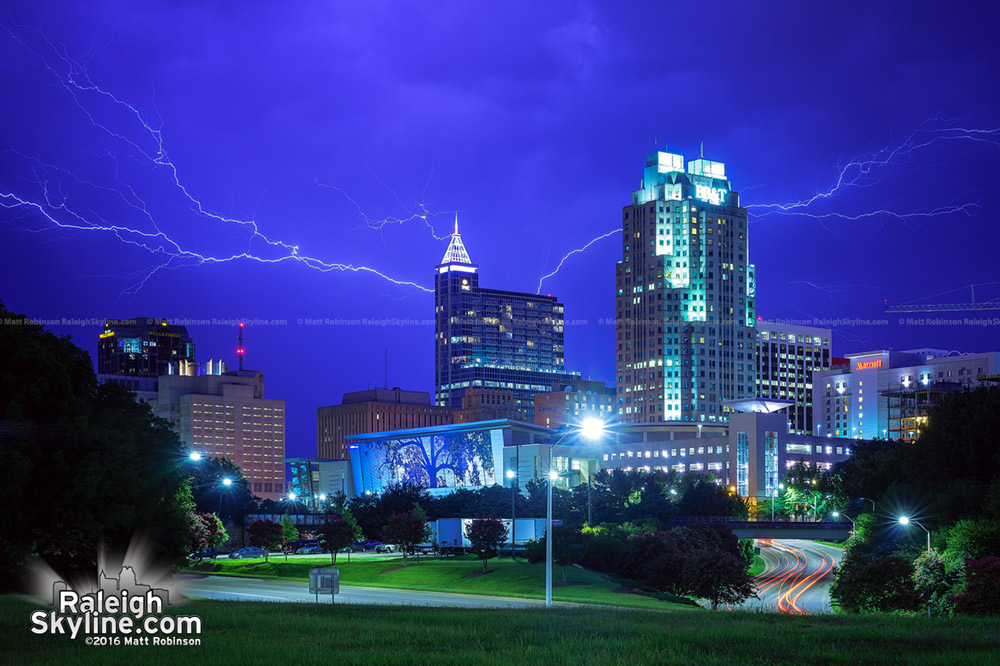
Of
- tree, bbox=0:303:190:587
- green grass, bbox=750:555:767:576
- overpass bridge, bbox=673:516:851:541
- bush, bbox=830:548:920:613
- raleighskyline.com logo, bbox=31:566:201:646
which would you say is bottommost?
green grass, bbox=750:555:767:576

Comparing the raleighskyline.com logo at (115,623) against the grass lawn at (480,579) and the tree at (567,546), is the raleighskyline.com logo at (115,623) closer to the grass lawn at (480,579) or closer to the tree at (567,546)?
the grass lawn at (480,579)

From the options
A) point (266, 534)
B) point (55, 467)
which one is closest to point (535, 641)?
point (55, 467)

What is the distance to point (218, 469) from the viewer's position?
126m

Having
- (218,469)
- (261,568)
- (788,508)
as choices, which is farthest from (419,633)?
(788,508)

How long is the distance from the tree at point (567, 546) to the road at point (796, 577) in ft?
37.5

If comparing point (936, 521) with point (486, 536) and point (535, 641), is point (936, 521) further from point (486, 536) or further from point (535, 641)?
point (535, 641)

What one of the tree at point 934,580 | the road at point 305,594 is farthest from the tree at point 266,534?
the tree at point 934,580

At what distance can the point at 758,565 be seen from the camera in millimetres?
105812

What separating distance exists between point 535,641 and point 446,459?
6521 inches

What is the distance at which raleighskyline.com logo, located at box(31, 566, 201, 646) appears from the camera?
1019 inches

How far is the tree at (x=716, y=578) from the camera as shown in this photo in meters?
63.2

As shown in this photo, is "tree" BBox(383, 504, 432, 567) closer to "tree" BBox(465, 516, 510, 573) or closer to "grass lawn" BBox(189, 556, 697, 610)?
"grass lawn" BBox(189, 556, 697, 610)

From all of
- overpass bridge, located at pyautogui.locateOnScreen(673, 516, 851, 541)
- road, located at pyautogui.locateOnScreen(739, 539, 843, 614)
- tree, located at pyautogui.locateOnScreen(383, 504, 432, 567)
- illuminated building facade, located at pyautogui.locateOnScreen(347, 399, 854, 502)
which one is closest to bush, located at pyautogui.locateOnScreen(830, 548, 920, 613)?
road, located at pyautogui.locateOnScreen(739, 539, 843, 614)

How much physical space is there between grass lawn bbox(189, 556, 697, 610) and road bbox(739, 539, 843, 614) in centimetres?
699
